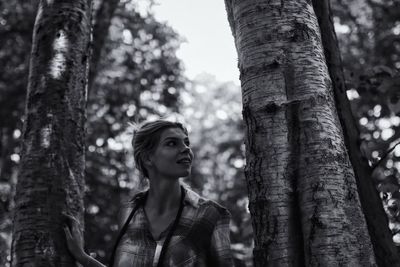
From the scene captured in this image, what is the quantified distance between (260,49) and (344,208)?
93cm

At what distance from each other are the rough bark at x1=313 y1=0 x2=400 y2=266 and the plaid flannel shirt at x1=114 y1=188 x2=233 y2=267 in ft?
3.17

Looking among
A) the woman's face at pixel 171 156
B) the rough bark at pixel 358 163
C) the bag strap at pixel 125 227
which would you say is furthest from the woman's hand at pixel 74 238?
the rough bark at pixel 358 163

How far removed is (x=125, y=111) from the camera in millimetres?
15227

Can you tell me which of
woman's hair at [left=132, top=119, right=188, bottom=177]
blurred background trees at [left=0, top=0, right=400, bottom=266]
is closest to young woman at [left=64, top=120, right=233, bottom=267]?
woman's hair at [left=132, top=119, right=188, bottom=177]

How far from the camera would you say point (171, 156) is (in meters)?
3.53

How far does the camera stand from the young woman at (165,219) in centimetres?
310

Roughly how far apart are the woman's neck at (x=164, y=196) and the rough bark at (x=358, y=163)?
1261 mm

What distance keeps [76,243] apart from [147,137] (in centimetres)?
94

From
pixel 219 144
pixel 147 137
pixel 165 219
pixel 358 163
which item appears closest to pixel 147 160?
pixel 147 137

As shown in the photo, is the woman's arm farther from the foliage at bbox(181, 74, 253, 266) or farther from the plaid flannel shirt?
the foliage at bbox(181, 74, 253, 266)

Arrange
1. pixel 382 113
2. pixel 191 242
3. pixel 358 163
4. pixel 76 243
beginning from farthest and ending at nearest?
pixel 382 113
pixel 76 243
pixel 358 163
pixel 191 242

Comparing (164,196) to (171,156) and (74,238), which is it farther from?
(74,238)

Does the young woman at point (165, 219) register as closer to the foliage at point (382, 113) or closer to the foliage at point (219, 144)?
the foliage at point (382, 113)

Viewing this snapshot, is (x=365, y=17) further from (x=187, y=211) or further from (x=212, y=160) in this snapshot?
(x=212, y=160)
